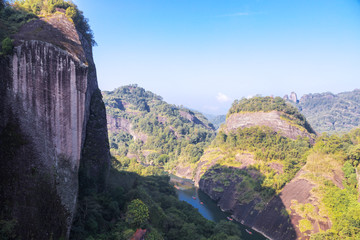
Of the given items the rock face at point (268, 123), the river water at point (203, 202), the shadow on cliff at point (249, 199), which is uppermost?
the rock face at point (268, 123)

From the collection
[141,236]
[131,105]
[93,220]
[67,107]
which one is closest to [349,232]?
[141,236]

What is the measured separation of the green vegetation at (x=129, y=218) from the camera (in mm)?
14883

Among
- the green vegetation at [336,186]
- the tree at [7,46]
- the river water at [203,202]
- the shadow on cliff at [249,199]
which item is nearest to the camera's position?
the tree at [7,46]

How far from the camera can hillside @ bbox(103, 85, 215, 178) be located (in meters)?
71.6

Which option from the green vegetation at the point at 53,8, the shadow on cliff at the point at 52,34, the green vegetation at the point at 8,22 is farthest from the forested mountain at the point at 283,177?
the green vegetation at the point at 53,8

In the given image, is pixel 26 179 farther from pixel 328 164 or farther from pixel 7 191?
pixel 328 164

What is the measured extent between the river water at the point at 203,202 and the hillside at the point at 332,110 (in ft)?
353

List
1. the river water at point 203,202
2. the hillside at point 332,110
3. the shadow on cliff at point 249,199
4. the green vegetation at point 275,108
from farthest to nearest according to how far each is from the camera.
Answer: the hillside at point 332,110
the green vegetation at point 275,108
the river water at point 203,202
the shadow on cliff at point 249,199

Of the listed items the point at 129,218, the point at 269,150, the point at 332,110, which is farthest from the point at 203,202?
the point at 332,110

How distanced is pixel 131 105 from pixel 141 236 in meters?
117

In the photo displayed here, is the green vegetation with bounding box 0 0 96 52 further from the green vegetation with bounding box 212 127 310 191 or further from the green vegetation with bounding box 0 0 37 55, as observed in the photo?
the green vegetation with bounding box 212 127 310 191

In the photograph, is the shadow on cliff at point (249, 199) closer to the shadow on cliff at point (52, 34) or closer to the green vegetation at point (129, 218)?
the green vegetation at point (129, 218)

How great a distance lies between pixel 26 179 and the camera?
34.3 feet

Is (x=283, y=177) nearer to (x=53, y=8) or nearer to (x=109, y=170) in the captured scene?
(x=109, y=170)
